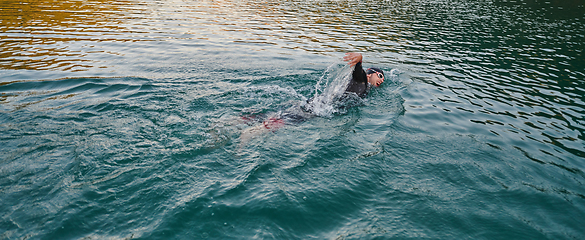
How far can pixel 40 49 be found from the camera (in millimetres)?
16094

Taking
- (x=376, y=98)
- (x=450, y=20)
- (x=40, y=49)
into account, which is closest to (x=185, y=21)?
(x=40, y=49)

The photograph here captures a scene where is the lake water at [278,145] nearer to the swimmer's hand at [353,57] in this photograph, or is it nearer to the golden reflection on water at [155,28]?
the golden reflection on water at [155,28]

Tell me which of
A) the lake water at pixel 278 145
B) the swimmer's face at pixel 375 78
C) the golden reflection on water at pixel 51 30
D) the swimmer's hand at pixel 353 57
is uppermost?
the swimmer's hand at pixel 353 57

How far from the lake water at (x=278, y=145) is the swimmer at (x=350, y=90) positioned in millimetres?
168

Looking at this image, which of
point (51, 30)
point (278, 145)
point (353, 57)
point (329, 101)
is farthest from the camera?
point (51, 30)

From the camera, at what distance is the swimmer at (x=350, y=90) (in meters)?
7.77

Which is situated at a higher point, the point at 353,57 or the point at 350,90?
the point at 353,57

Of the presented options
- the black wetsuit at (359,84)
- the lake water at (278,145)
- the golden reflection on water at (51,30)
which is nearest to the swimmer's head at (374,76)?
the black wetsuit at (359,84)

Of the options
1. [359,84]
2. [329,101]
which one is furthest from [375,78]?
[329,101]

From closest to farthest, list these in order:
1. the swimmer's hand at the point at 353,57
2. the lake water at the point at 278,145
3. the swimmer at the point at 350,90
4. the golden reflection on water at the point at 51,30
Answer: the lake water at the point at 278,145 < the swimmer at the point at 350,90 < the swimmer's hand at the point at 353,57 < the golden reflection on water at the point at 51,30

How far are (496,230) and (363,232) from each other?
7.04 ft

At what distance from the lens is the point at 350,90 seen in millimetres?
9898

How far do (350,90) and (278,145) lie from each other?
371 centimetres

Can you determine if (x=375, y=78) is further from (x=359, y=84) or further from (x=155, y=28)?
(x=155, y=28)
